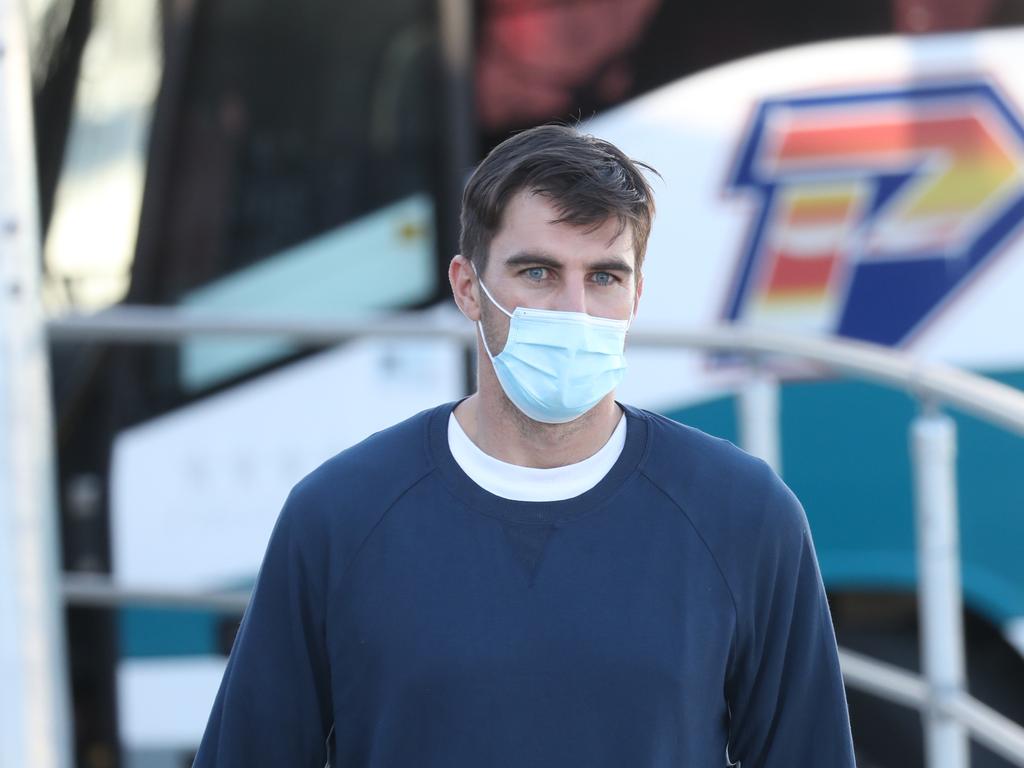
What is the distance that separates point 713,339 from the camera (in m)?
3.08

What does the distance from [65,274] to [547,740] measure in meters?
2.92

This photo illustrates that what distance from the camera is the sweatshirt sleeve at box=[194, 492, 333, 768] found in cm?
167

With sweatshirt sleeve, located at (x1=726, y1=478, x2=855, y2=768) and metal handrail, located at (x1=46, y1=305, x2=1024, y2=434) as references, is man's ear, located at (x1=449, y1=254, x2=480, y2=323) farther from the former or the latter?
metal handrail, located at (x1=46, y1=305, x2=1024, y2=434)

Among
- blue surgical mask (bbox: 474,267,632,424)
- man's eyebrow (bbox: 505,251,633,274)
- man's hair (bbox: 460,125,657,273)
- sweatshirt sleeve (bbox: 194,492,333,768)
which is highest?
man's hair (bbox: 460,125,657,273)

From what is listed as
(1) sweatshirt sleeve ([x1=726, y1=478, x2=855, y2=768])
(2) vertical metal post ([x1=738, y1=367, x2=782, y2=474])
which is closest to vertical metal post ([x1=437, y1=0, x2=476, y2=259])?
(2) vertical metal post ([x1=738, y1=367, x2=782, y2=474])

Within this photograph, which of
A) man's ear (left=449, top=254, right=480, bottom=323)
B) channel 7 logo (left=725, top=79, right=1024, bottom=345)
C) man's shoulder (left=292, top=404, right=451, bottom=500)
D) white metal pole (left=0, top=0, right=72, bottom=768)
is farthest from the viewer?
channel 7 logo (left=725, top=79, right=1024, bottom=345)

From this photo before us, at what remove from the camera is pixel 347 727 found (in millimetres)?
1660

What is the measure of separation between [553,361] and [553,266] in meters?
0.11

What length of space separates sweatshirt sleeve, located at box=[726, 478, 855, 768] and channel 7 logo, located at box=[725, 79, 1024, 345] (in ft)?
6.82

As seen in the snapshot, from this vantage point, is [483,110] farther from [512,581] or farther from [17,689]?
[512,581]

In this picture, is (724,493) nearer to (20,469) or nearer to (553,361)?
(553,361)

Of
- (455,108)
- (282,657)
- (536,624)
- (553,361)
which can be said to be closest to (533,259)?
(553,361)

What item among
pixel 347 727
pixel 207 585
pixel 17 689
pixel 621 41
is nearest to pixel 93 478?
pixel 207 585

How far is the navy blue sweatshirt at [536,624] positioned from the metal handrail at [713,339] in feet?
3.80
